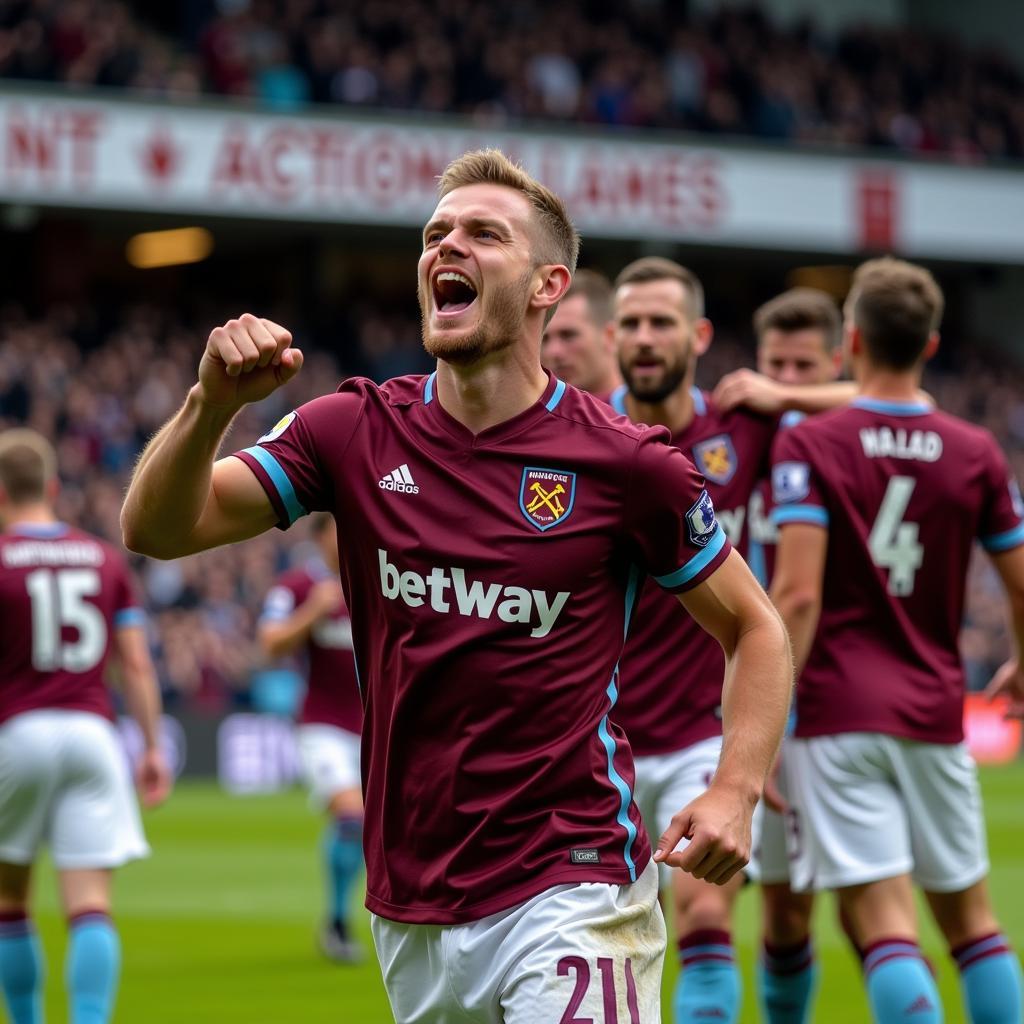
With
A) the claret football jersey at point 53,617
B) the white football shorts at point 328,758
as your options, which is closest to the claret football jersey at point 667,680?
the claret football jersey at point 53,617

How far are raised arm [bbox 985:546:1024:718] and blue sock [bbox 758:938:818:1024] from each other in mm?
1051

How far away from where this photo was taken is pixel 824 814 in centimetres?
599

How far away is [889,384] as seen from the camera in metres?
6.14

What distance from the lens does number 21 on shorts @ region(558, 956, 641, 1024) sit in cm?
385

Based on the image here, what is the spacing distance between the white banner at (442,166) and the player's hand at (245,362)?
23.3 meters

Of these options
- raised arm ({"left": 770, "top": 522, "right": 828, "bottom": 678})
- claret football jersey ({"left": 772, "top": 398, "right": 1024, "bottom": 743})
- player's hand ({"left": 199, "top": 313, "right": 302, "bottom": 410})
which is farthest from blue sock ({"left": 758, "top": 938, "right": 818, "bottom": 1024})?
player's hand ({"left": 199, "top": 313, "right": 302, "bottom": 410})

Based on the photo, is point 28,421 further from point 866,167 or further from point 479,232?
point 479,232

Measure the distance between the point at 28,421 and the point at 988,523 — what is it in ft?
59.9

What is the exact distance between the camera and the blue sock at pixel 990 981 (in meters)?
5.98

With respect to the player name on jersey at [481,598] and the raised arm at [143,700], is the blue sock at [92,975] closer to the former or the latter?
the raised arm at [143,700]

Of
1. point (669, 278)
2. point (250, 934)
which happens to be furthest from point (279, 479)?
point (250, 934)

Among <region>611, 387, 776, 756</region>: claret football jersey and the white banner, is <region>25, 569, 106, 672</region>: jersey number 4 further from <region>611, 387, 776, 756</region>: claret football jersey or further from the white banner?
the white banner

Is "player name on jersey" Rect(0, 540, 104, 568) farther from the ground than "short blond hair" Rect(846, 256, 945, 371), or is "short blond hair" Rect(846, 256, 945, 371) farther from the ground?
"short blond hair" Rect(846, 256, 945, 371)

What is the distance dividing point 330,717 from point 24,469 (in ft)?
12.8
